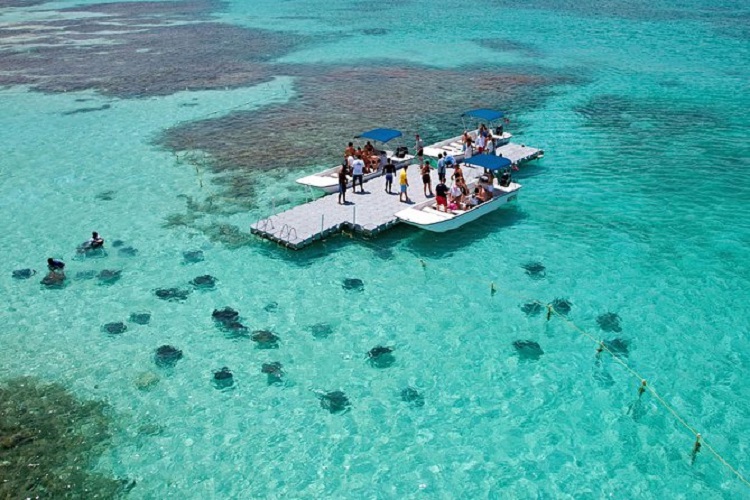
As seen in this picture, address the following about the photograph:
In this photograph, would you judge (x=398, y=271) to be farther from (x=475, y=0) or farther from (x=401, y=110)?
(x=475, y=0)

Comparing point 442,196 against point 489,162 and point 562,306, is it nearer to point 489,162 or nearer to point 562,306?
point 489,162

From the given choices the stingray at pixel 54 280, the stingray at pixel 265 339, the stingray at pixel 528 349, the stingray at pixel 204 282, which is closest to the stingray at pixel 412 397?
the stingray at pixel 528 349

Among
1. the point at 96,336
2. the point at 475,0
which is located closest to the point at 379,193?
the point at 96,336

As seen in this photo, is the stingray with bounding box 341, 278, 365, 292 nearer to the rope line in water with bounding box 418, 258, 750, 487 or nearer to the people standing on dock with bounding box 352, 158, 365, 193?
the rope line in water with bounding box 418, 258, 750, 487

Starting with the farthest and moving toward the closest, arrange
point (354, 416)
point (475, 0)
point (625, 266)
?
point (475, 0) < point (625, 266) < point (354, 416)

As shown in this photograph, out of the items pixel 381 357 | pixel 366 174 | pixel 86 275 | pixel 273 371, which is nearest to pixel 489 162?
pixel 366 174

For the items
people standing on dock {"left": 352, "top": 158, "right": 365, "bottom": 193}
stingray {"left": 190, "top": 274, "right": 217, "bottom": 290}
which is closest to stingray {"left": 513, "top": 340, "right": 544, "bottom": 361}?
stingray {"left": 190, "top": 274, "right": 217, "bottom": 290}
